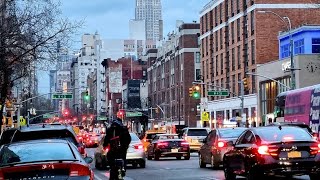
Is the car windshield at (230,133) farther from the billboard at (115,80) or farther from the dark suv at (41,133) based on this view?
the billboard at (115,80)

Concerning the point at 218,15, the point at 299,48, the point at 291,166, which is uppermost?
the point at 218,15

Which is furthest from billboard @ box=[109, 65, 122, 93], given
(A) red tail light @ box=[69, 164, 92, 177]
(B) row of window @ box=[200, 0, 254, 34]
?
(A) red tail light @ box=[69, 164, 92, 177]

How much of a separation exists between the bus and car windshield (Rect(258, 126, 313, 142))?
1376 cm

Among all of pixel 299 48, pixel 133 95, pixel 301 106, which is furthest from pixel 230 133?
pixel 133 95

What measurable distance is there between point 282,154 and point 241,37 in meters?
66.2

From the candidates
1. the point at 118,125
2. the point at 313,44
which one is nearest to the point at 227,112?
the point at 313,44

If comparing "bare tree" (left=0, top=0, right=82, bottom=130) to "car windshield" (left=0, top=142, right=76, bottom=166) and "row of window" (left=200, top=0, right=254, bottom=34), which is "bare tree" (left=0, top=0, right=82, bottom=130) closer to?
"car windshield" (left=0, top=142, right=76, bottom=166)

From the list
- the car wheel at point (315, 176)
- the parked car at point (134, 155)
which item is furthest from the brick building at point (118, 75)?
the car wheel at point (315, 176)

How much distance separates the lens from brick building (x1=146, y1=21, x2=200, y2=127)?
109 meters

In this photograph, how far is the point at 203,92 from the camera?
332 ft

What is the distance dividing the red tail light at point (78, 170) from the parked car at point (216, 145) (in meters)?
14.1

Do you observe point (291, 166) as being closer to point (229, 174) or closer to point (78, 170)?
point (229, 174)

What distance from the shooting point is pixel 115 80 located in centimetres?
17675

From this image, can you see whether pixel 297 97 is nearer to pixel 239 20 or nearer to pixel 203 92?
pixel 239 20
